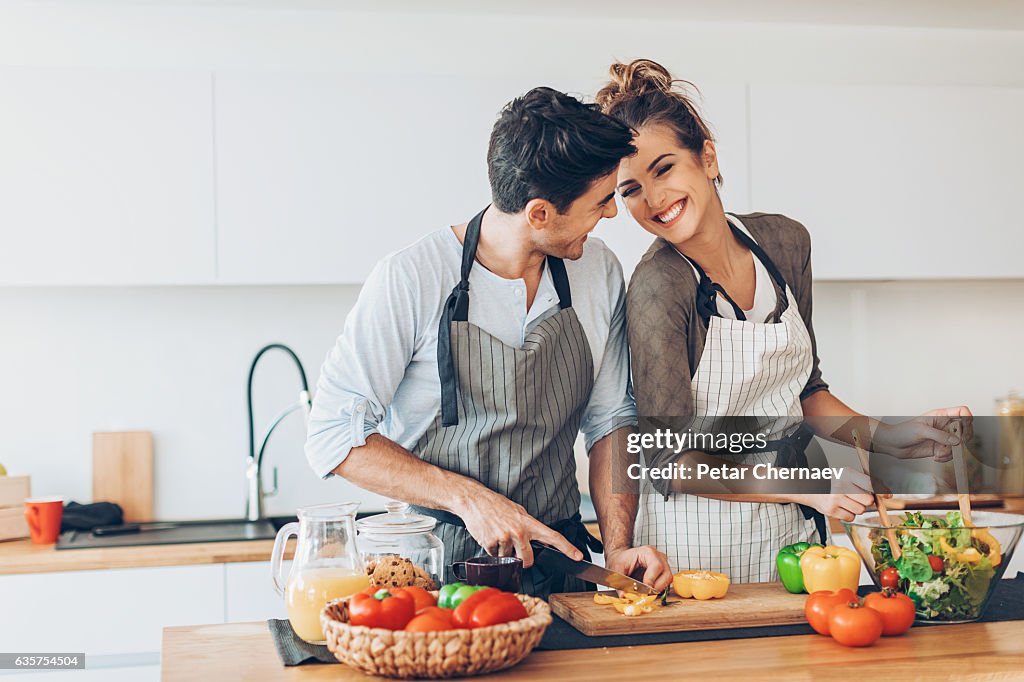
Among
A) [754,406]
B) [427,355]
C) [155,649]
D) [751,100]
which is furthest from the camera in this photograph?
[751,100]

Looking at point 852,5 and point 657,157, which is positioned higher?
point 852,5

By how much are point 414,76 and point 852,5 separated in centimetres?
133

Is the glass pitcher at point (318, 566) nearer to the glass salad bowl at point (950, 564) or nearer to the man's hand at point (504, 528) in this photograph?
the man's hand at point (504, 528)

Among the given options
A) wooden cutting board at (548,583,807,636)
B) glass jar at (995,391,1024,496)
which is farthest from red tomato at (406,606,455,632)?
glass jar at (995,391,1024,496)

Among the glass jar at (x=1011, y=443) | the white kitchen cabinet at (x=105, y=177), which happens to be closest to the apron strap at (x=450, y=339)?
the white kitchen cabinet at (x=105, y=177)

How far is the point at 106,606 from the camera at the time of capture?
251cm

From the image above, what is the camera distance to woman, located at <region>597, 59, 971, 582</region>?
6.23 ft

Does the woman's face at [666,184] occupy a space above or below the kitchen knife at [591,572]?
above

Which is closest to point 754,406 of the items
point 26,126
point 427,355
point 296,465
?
point 427,355

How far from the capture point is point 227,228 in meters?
2.73

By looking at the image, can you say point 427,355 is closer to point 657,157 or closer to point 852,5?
point 657,157

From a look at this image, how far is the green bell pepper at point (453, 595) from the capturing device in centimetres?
129

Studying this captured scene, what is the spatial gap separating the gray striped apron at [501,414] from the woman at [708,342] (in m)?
0.17

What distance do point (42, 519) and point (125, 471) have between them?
0.38 meters
